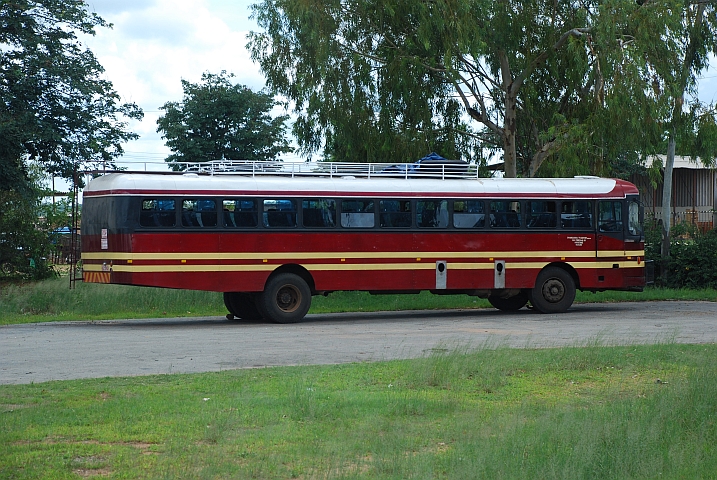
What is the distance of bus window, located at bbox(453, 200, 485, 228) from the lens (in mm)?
22359

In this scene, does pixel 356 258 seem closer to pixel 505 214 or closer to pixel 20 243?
pixel 505 214

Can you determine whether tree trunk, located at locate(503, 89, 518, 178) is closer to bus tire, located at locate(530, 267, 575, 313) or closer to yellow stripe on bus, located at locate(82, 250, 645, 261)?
yellow stripe on bus, located at locate(82, 250, 645, 261)

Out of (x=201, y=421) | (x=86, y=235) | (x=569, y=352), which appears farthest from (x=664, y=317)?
(x=201, y=421)

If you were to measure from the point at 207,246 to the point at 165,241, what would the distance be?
2.75 feet

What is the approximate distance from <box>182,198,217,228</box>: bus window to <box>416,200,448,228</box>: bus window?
4486mm

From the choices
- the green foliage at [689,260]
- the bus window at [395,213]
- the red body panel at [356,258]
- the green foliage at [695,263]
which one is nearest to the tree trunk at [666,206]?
the green foliage at [689,260]

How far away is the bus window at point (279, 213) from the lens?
2081 centimetres

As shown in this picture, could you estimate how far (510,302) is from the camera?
2456cm

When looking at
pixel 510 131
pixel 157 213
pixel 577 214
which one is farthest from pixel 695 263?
pixel 157 213

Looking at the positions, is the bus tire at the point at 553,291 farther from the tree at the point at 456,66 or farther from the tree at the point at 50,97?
the tree at the point at 50,97

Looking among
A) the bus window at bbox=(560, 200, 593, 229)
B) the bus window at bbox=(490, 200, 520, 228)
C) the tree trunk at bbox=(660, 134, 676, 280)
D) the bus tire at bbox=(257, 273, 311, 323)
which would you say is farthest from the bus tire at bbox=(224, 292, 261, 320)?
the tree trunk at bbox=(660, 134, 676, 280)

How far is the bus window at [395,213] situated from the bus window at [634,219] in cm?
546

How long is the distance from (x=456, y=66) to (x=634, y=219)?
319 inches

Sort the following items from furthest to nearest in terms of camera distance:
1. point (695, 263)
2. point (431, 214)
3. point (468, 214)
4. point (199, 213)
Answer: point (695, 263) → point (468, 214) → point (431, 214) → point (199, 213)
